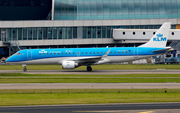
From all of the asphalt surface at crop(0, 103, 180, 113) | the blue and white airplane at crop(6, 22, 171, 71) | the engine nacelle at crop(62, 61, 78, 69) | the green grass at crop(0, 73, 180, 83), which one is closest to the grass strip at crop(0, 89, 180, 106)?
the asphalt surface at crop(0, 103, 180, 113)

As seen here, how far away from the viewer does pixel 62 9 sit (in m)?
66.4

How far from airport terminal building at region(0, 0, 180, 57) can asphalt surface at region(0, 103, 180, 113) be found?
48.3 meters

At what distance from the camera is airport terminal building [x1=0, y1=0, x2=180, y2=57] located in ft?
212

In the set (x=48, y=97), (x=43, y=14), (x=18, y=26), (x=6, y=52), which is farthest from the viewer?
(x=43, y=14)

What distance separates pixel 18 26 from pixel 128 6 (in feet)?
94.1

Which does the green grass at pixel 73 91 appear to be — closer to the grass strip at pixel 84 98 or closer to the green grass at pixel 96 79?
the grass strip at pixel 84 98

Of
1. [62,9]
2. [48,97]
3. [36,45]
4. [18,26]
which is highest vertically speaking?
[62,9]

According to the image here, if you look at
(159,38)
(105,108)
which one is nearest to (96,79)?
(105,108)

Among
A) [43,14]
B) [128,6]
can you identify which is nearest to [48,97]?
[128,6]

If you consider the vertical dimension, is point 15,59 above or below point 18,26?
below

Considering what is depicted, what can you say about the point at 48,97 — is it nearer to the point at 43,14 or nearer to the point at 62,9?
the point at 62,9

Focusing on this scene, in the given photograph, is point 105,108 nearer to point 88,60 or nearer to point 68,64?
point 68,64

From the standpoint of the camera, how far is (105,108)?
14258 mm

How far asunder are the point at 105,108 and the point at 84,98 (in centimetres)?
351
